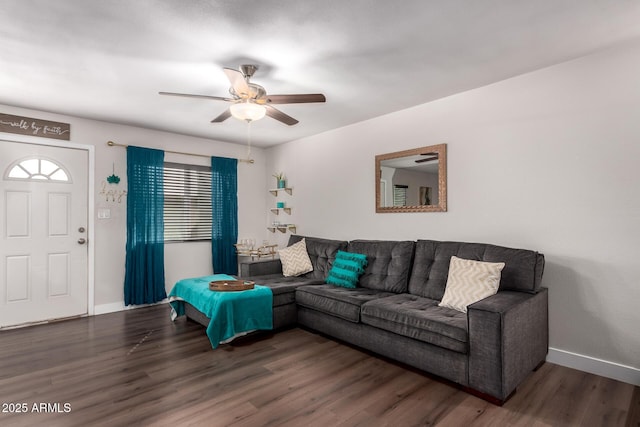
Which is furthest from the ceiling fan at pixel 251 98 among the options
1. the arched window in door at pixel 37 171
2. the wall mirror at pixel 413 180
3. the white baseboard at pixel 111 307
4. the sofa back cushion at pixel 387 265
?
the white baseboard at pixel 111 307

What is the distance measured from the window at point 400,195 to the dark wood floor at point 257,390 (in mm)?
1730

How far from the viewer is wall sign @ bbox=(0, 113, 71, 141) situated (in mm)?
3765

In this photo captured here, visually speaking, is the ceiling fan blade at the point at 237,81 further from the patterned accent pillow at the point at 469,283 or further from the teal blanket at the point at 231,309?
the patterned accent pillow at the point at 469,283

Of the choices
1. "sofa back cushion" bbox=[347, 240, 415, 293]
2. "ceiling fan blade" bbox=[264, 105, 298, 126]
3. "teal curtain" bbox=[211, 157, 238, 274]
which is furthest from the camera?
"teal curtain" bbox=[211, 157, 238, 274]

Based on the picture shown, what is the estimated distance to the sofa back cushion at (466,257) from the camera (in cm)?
268

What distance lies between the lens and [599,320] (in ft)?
8.56

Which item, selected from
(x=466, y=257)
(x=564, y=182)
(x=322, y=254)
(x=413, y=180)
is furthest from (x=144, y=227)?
(x=564, y=182)

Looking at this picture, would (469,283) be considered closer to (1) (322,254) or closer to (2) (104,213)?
(1) (322,254)

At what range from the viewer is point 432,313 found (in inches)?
106

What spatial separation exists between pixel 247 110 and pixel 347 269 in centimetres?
203

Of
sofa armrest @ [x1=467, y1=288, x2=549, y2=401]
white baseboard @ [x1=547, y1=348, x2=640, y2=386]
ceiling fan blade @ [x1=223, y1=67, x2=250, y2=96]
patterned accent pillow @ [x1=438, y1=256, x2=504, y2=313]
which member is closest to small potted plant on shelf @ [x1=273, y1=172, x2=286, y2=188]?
ceiling fan blade @ [x1=223, y1=67, x2=250, y2=96]

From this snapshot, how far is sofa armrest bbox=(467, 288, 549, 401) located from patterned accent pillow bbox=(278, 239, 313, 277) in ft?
7.87

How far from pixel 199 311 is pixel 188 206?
6.71ft

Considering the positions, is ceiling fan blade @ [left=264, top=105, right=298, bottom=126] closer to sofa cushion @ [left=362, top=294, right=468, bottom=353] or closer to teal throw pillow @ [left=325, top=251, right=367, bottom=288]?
teal throw pillow @ [left=325, top=251, right=367, bottom=288]
